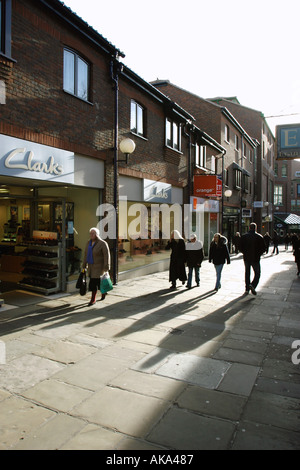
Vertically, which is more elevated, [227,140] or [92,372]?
[227,140]

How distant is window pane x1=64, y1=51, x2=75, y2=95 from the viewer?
8133 millimetres

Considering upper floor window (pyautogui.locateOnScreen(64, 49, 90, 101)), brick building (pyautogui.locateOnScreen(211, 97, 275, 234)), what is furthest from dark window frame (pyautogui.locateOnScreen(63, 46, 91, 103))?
brick building (pyautogui.locateOnScreen(211, 97, 275, 234))

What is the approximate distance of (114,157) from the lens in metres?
9.93

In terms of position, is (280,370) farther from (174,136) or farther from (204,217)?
(204,217)

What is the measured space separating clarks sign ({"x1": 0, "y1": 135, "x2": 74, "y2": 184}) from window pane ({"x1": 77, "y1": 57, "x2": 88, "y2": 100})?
69.2 inches

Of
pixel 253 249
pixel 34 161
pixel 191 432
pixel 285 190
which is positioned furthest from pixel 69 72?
pixel 285 190

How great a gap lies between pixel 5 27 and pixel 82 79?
2.53 meters

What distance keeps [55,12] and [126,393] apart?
7.84 m

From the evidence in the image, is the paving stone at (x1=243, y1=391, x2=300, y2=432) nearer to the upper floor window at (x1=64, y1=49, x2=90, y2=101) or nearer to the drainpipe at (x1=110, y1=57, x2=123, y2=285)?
the drainpipe at (x1=110, y1=57, x2=123, y2=285)

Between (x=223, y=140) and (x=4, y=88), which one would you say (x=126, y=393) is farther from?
(x=223, y=140)

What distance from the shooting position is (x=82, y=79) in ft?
28.8
